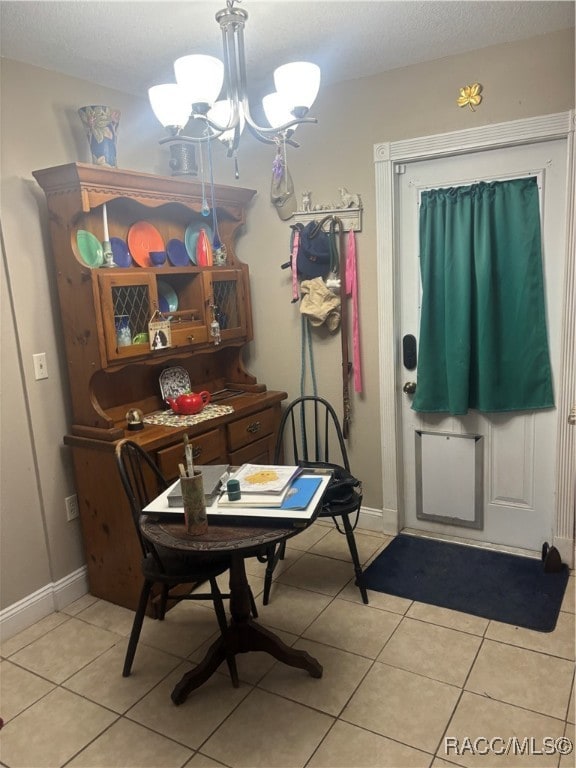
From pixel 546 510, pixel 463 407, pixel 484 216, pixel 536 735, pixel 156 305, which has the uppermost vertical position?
pixel 484 216

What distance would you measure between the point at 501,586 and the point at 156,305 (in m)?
2.06

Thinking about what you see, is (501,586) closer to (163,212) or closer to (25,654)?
(25,654)

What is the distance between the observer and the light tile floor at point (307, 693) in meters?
1.81

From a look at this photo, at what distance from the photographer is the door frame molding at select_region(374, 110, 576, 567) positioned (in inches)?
100

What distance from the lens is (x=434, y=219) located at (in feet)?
9.39

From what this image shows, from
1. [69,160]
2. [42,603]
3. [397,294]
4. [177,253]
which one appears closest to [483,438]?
[397,294]

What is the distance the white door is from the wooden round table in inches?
52.0

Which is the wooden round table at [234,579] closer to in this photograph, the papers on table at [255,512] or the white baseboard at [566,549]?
the papers on table at [255,512]

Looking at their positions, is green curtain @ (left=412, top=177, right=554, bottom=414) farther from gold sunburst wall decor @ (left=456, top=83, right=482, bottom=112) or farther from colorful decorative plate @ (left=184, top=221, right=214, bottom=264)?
colorful decorative plate @ (left=184, top=221, right=214, bottom=264)

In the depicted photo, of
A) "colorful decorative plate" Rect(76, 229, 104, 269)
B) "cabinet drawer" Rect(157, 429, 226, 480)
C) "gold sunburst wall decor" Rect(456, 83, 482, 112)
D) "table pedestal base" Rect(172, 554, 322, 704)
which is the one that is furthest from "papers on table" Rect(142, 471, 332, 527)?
"gold sunburst wall decor" Rect(456, 83, 482, 112)

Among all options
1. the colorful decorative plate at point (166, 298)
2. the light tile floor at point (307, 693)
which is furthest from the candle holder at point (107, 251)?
the light tile floor at point (307, 693)

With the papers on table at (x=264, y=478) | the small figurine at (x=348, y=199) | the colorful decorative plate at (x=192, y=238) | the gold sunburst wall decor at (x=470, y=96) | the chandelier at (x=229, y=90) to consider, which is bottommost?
the papers on table at (x=264, y=478)

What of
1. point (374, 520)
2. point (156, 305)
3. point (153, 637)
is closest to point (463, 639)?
point (374, 520)

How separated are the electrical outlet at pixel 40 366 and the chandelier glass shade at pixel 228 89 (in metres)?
1.15
